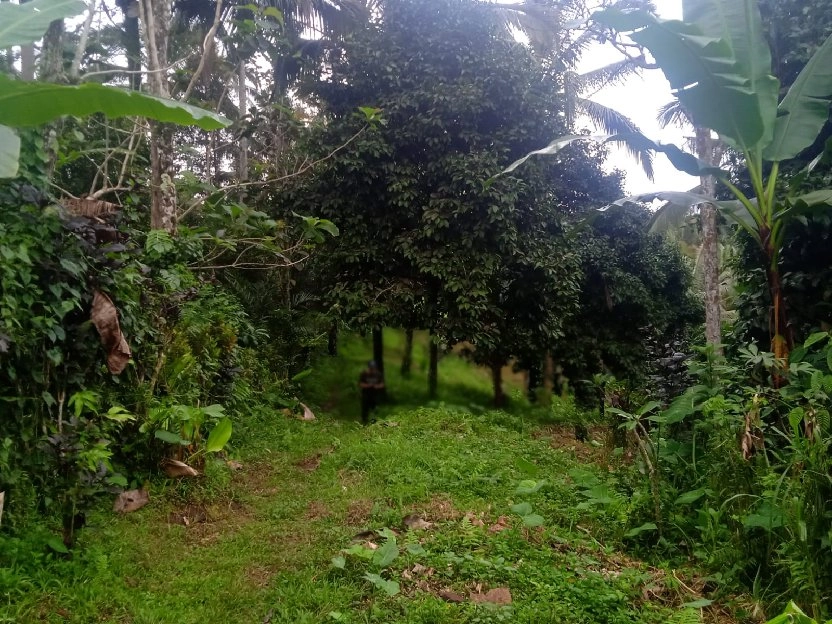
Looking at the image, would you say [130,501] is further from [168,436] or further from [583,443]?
[583,443]

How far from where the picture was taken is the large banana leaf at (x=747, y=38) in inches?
121

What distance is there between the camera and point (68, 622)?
235 centimetres

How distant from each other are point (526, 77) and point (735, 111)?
4.58m

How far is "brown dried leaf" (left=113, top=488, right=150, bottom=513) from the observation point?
3.51 m

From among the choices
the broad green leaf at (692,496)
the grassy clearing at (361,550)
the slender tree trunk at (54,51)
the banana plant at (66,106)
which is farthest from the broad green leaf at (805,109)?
the slender tree trunk at (54,51)

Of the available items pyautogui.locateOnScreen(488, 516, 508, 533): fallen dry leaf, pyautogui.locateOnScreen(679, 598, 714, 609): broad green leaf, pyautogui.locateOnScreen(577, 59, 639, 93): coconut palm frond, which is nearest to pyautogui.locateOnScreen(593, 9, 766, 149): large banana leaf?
pyautogui.locateOnScreen(679, 598, 714, 609): broad green leaf

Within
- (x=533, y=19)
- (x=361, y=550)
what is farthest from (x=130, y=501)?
(x=533, y=19)

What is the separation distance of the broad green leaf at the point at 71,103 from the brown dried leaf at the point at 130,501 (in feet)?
7.76

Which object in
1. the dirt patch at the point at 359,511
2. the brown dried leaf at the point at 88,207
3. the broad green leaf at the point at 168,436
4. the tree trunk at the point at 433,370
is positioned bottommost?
the dirt patch at the point at 359,511

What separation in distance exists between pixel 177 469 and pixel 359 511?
4.44 feet

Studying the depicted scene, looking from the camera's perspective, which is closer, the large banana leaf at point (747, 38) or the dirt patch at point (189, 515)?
the large banana leaf at point (747, 38)

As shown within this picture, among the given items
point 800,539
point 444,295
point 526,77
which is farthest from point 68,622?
point 526,77

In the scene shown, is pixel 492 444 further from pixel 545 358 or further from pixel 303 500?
pixel 545 358

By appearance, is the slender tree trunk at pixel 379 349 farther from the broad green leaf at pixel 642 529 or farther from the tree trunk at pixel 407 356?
the broad green leaf at pixel 642 529
